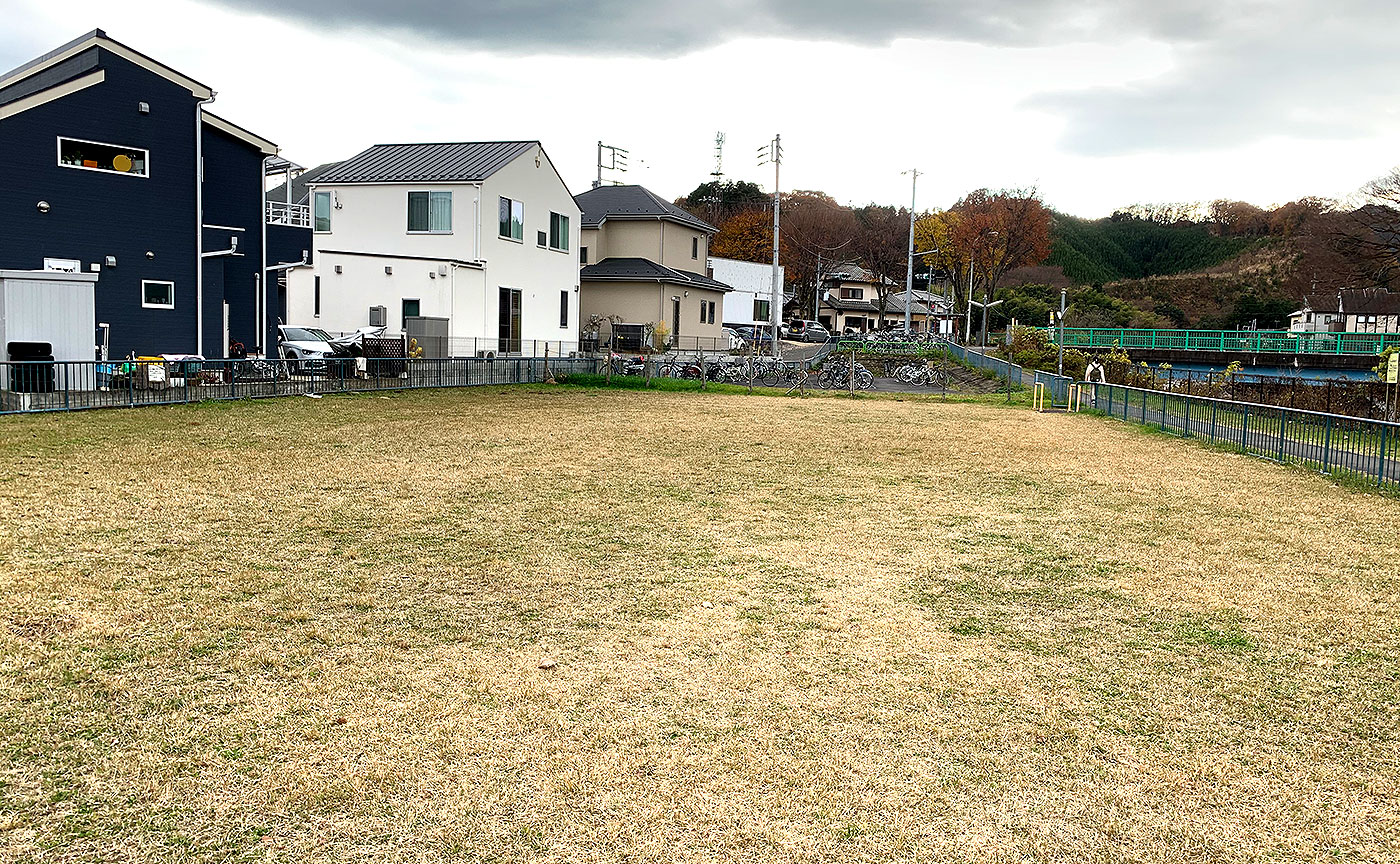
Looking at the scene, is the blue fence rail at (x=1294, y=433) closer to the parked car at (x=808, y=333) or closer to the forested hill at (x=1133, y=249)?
the parked car at (x=808, y=333)

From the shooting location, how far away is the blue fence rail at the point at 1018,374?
92.2 ft

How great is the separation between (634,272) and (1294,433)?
1176 inches

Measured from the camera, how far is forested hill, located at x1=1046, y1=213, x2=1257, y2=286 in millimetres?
109625

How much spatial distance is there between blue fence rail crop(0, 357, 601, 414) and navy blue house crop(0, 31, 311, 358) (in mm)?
3084

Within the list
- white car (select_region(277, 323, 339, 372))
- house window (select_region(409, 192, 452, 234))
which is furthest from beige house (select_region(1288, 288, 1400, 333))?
white car (select_region(277, 323, 339, 372))

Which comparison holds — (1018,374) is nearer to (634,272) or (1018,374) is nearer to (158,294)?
(634,272)

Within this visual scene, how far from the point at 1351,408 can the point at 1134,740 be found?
24.7 m

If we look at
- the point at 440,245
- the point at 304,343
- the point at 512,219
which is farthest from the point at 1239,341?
the point at 304,343

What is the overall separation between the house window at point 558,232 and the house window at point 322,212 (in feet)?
25.7

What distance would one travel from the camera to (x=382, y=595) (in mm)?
6555

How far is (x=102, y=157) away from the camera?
23922mm

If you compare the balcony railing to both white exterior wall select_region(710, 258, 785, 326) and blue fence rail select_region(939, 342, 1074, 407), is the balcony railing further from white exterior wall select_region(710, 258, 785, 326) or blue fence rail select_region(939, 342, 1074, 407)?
white exterior wall select_region(710, 258, 785, 326)

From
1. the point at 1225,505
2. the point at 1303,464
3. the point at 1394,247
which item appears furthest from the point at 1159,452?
the point at 1394,247

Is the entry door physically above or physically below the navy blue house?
below
